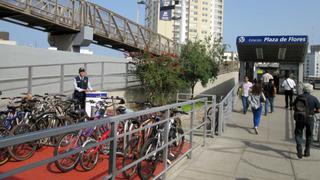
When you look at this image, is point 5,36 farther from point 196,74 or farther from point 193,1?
point 193,1

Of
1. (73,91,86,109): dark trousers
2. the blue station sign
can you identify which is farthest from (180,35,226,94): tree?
(73,91,86,109): dark trousers

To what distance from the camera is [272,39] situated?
71.8 ft

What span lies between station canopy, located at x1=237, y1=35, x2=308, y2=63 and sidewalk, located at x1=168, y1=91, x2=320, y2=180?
33.3 ft

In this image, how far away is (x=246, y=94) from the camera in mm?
15781

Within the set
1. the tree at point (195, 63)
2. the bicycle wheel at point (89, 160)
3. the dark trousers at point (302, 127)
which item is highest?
the tree at point (195, 63)

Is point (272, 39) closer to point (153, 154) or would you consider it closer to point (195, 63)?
point (195, 63)

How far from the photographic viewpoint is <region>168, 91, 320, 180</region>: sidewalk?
278 inches

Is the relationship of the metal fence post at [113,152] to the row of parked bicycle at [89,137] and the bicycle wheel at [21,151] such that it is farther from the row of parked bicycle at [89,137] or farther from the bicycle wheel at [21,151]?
the bicycle wheel at [21,151]

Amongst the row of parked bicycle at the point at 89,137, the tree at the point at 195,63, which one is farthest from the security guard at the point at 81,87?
the tree at the point at 195,63

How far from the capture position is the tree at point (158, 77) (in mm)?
17297

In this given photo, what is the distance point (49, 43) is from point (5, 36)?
488 inches

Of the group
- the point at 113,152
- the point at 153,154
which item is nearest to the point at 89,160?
the point at 153,154

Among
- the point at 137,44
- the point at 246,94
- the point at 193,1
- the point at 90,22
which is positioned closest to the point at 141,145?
the point at 246,94

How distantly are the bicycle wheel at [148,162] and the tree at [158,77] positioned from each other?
11.1 m
